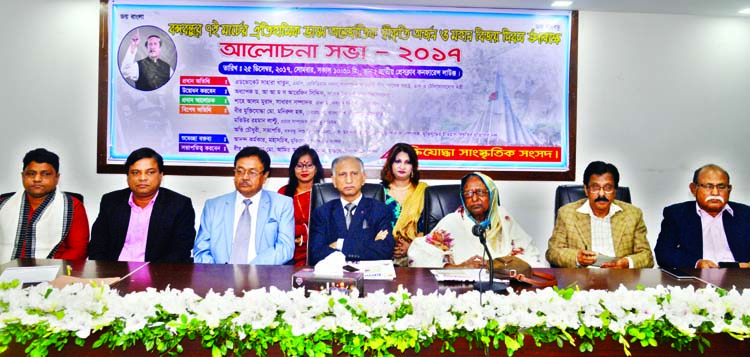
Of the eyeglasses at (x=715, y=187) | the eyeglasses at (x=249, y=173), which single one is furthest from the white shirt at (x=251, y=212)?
the eyeglasses at (x=715, y=187)

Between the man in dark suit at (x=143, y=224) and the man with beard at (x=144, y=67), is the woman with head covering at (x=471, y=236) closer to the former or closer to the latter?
the man in dark suit at (x=143, y=224)

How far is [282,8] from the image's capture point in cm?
481

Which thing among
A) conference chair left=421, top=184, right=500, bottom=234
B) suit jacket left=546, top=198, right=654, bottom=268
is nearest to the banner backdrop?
conference chair left=421, top=184, right=500, bottom=234

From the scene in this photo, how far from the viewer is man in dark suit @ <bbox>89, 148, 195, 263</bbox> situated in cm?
367

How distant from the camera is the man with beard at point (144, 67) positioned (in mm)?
4754

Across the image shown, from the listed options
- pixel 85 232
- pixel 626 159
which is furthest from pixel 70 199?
pixel 626 159

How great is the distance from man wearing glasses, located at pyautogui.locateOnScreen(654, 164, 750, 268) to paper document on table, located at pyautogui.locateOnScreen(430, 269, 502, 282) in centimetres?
176

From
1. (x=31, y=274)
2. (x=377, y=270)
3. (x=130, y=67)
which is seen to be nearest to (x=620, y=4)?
(x=377, y=270)

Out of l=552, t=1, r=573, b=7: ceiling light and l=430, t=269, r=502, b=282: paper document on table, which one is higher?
l=552, t=1, r=573, b=7: ceiling light

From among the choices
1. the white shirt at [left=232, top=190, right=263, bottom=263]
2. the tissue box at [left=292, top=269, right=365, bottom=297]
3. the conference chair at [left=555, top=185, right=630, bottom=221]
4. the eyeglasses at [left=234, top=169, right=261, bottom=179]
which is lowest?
the tissue box at [left=292, top=269, right=365, bottom=297]

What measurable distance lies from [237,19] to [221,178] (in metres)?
1.22

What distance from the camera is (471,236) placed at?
12.3ft

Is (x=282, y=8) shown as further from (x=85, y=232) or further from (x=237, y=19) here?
(x=85, y=232)

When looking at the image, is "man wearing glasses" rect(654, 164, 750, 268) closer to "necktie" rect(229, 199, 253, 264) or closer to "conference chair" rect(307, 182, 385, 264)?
"conference chair" rect(307, 182, 385, 264)
